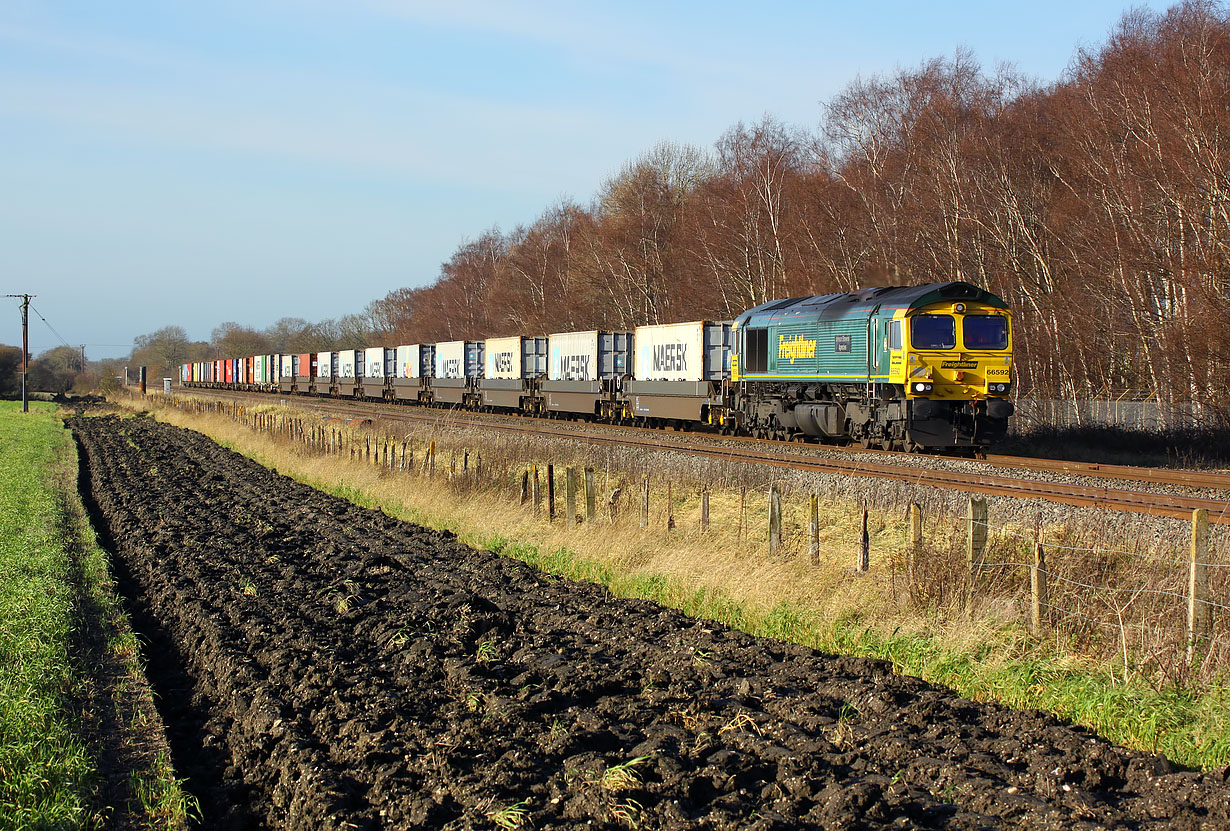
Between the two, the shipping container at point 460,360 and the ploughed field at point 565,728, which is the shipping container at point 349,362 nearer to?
the shipping container at point 460,360

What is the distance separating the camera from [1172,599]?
8.17 metres

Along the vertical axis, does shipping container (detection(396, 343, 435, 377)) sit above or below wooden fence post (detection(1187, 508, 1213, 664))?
above

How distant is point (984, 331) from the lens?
70.7 ft

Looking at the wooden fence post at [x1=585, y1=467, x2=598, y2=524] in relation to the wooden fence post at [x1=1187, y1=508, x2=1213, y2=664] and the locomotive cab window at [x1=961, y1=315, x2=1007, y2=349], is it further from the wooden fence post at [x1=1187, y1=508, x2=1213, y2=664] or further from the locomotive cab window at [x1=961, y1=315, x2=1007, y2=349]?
the locomotive cab window at [x1=961, y1=315, x2=1007, y2=349]

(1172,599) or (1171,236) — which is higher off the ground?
(1171,236)

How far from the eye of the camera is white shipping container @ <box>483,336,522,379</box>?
43281 mm

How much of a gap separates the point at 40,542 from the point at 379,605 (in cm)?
722

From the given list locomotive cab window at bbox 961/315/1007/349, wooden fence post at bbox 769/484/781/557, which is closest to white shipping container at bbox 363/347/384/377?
locomotive cab window at bbox 961/315/1007/349

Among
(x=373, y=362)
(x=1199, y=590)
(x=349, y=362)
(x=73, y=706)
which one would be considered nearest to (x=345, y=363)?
(x=349, y=362)

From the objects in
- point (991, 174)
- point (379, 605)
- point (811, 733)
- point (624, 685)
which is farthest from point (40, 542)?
point (991, 174)

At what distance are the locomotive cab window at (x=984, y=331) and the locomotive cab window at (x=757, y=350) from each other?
6090 mm

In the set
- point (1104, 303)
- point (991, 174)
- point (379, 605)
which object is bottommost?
point (379, 605)

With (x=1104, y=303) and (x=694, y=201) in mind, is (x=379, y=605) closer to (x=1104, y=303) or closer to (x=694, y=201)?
(x=1104, y=303)

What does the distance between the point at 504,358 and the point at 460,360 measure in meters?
5.32
